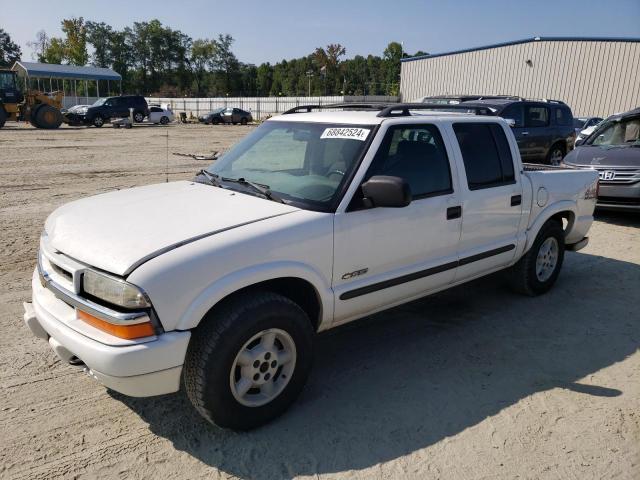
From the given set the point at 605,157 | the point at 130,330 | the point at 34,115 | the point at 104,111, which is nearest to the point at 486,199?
the point at 130,330

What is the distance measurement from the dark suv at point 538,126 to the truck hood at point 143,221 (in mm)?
9980

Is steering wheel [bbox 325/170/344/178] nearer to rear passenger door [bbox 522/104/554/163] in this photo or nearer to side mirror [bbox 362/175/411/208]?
side mirror [bbox 362/175/411/208]

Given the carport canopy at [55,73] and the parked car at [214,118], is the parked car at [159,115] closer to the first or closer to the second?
the parked car at [214,118]

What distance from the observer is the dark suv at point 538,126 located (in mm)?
12484

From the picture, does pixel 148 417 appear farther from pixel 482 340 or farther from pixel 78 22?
pixel 78 22

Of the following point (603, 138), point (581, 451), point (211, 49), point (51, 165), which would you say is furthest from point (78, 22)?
point (581, 451)

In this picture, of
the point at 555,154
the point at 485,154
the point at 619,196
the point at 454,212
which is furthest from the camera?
the point at 555,154

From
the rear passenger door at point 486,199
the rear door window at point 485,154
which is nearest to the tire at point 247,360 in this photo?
the rear passenger door at point 486,199

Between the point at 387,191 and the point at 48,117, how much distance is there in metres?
31.5

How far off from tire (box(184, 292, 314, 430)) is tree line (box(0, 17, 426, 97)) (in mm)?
87275

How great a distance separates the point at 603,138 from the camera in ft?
32.9

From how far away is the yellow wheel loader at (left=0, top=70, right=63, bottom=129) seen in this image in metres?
29.0

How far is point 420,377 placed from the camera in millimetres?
3834

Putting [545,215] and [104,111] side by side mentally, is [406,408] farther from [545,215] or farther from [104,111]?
[104,111]
